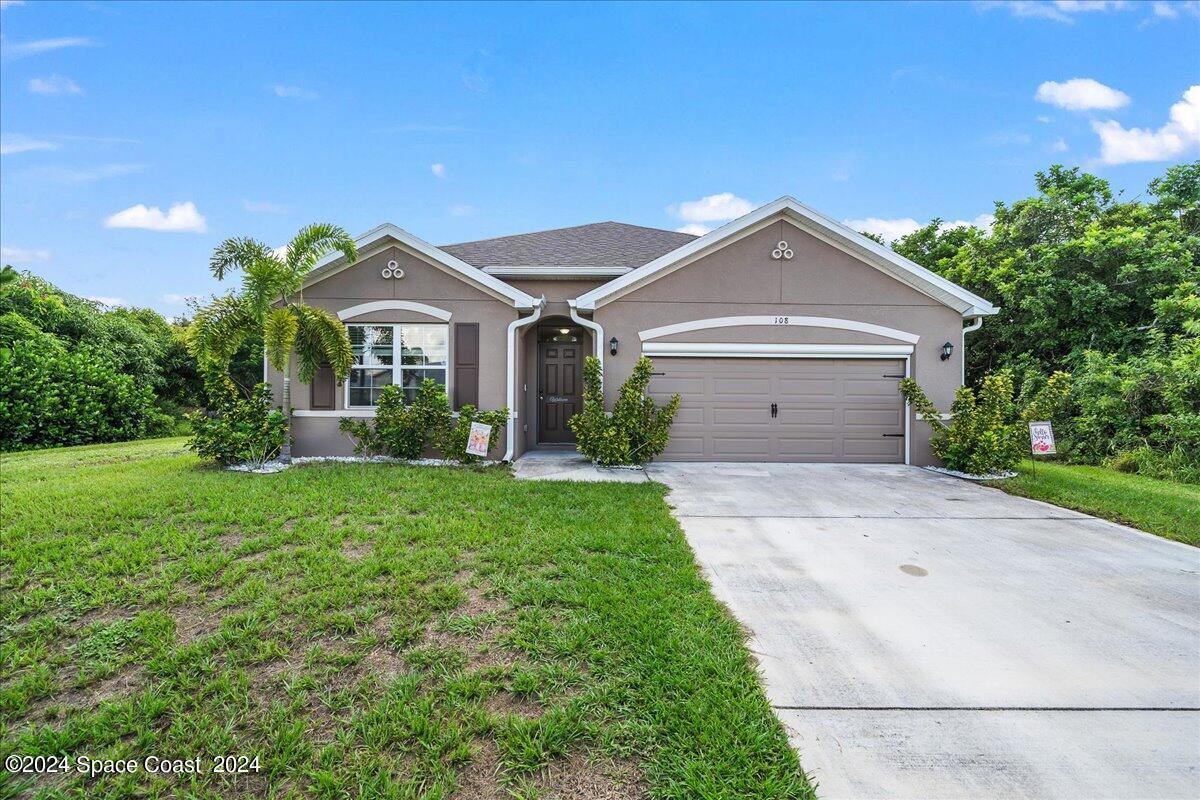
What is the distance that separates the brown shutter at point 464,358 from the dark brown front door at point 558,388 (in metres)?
2.14

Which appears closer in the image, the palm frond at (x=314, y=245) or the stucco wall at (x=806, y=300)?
the palm frond at (x=314, y=245)

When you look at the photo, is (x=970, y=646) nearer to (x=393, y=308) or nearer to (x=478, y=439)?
(x=478, y=439)

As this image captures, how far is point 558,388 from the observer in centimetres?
1030

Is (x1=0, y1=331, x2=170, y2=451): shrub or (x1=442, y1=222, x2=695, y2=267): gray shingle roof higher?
(x1=442, y1=222, x2=695, y2=267): gray shingle roof

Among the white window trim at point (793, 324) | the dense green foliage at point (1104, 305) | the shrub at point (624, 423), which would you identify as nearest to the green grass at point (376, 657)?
the shrub at point (624, 423)

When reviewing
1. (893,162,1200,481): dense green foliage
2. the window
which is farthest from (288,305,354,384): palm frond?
(893,162,1200,481): dense green foliage

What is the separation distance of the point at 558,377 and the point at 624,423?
2.88m

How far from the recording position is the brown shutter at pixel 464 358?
27.0 ft

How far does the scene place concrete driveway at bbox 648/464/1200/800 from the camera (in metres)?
1.98

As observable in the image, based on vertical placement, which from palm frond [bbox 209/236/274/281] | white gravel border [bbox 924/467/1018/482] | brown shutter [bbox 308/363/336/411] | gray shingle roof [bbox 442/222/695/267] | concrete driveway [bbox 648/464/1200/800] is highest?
gray shingle roof [bbox 442/222/695/267]

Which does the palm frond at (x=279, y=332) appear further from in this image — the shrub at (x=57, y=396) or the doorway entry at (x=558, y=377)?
the shrub at (x=57, y=396)

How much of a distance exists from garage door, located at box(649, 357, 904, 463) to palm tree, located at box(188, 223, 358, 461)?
6.12 meters

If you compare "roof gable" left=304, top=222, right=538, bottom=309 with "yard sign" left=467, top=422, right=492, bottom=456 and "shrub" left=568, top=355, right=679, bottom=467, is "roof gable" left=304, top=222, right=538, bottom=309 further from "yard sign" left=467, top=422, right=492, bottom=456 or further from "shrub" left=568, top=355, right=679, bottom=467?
"yard sign" left=467, top=422, right=492, bottom=456

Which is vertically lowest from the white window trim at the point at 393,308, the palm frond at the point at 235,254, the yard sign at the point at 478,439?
the yard sign at the point at 478,439
